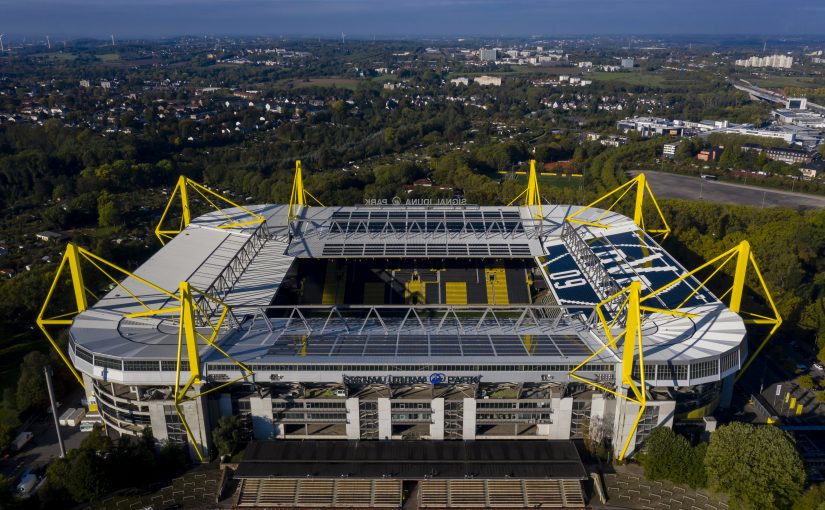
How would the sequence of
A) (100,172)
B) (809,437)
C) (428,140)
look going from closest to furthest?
(809,437) → (100,172) → (428,140)

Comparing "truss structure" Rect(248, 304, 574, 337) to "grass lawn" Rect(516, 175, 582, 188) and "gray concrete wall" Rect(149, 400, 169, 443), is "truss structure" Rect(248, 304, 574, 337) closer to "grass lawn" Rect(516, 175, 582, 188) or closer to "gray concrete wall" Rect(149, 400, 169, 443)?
"gray concrete wall" Rect(149, 400, 169, 443)

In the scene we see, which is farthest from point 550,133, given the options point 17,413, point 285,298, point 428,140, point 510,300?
point 17,413

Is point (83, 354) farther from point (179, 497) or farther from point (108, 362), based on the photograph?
point (179, 497)

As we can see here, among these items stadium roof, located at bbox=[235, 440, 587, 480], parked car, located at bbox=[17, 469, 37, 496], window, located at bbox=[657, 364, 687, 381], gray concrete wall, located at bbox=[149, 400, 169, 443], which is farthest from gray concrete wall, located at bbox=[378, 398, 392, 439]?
parked car, located at bbox=[17, 469, 37, 496]

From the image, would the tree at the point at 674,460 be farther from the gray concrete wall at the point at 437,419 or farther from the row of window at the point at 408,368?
the gray concrete wall at the point at 437,419

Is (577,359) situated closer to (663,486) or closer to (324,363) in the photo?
(663,486)

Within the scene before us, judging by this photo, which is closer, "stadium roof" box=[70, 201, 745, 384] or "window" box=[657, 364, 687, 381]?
"window" box=[657, 364, 687, 381]
